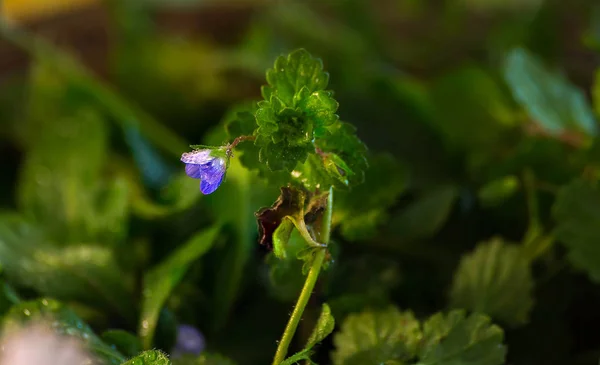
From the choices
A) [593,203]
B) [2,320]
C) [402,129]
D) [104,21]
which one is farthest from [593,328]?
[104,21]

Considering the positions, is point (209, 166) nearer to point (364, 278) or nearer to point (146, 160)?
point (364, 278)

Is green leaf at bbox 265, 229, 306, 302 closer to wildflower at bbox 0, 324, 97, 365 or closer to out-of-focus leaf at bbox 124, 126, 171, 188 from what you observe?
wildflower at bbox 0, 324, 97, 365

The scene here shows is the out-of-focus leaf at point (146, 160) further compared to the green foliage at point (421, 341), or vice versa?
the out-of-focus leaf at point (146, 160)

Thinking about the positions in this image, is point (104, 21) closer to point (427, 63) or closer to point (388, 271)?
point (427, 63)

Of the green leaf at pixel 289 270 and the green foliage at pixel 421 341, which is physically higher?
the green leaf at pixel 289 270

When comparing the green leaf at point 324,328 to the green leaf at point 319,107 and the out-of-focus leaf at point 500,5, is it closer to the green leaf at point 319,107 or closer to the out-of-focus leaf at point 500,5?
the green leaf at point 319,107

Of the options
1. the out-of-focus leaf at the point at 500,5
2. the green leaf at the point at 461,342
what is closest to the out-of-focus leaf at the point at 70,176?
the green leaf at the point at 461,342

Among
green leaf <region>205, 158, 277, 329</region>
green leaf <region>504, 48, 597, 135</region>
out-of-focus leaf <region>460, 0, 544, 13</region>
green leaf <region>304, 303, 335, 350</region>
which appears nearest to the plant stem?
green leaf <region>304, 303, 335, 350</region>

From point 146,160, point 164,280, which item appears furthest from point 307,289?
point 146,160
